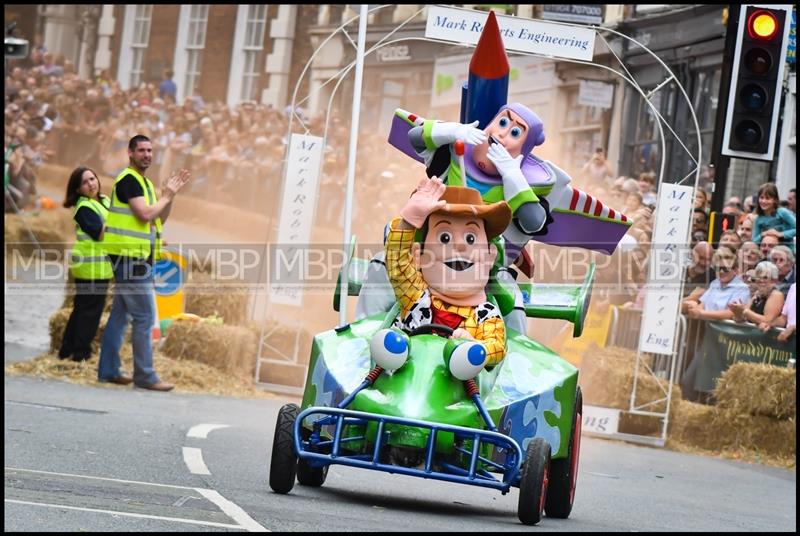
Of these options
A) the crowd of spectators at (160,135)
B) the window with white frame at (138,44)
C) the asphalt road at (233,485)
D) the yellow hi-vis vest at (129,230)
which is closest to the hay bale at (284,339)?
the asphalt road at (233,485)

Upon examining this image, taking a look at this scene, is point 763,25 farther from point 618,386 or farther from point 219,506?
point 219,506

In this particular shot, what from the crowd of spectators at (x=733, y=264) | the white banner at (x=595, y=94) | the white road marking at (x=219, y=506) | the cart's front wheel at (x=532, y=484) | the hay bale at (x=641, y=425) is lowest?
the hay bale at (x=641, y=425)

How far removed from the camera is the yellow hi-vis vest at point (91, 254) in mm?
16188

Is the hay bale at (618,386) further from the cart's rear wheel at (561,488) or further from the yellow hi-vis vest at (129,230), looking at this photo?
the cart's rear wheel at (561,488)

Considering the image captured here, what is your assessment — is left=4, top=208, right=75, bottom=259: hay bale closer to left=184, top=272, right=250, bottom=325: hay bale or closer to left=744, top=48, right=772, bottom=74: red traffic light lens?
left=184, top=272, right=250, bottom=325: hay bale

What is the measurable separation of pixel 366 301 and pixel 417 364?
1259mm

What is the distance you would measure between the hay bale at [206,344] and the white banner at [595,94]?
1114cm

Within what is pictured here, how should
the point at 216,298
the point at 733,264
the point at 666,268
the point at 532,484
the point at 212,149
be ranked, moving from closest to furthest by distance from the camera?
the point at 532,484
the point at 666,268
the point at 733,264
the point at 216,298
the point at 212,149

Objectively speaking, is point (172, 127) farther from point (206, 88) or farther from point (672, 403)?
point (672, 403)

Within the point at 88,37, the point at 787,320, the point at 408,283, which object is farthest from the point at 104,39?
the point at 408,283

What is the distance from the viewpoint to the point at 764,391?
1683 cm

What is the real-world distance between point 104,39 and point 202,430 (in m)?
18.1

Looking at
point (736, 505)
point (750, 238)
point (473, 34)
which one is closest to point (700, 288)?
point (750, 238)

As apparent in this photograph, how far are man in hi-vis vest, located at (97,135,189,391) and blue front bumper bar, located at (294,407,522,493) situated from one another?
6.70 meters
